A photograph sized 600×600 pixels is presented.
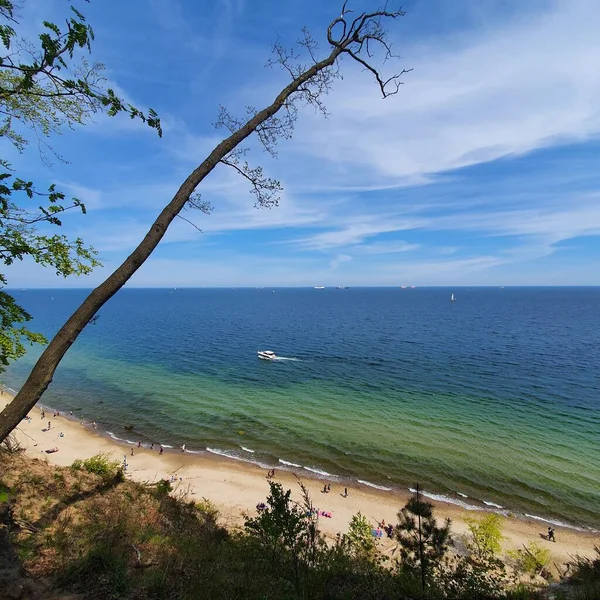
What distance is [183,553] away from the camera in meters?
8.83

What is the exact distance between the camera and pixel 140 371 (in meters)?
52.1

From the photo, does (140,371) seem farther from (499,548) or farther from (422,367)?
(499,548)

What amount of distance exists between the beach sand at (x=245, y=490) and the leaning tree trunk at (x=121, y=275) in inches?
515

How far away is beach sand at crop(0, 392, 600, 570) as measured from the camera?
63.9 feet

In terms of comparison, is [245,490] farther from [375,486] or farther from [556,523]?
[556,523]

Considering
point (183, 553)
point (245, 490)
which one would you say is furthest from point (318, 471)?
point (183, 553)

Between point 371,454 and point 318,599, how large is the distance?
23.1 meters

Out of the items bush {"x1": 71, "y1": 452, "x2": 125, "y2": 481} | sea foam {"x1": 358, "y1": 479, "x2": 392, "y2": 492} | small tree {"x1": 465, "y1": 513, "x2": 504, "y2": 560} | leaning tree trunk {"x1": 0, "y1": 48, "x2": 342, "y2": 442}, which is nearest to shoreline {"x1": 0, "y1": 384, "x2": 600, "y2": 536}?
sea foam {"x1": 358, "y1": 479, "x2": 392, "y2": 492}

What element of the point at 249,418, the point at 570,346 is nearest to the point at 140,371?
the point at 249,418

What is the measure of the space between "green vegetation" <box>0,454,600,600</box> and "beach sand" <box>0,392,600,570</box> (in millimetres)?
4986

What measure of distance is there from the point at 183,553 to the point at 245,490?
15.9 meters

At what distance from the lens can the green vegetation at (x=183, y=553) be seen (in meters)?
6.62

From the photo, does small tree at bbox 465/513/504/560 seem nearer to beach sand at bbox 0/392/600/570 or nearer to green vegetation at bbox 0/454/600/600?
beach sand at bbox 0/392/600/570

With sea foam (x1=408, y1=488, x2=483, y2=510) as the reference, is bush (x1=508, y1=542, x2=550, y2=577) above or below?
above
